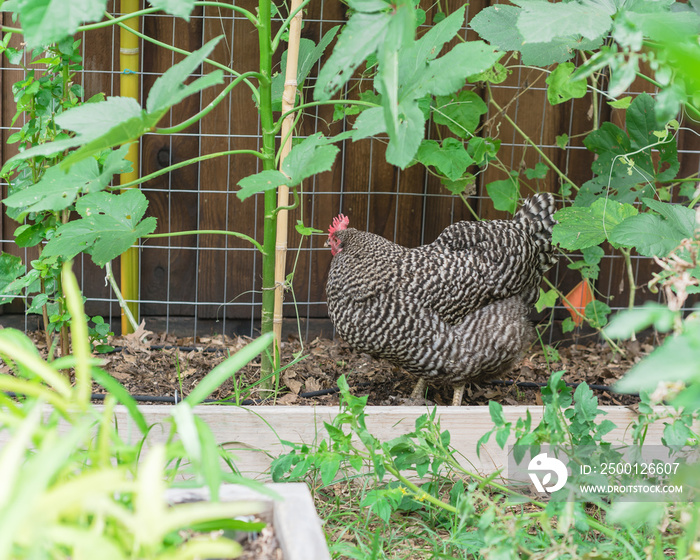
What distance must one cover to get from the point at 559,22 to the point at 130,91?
180cm

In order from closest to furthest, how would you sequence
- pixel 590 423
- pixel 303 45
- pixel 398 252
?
pixel 590 423 < pixel 303 45 < pixel 398 252

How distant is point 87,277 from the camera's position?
2.73 metres

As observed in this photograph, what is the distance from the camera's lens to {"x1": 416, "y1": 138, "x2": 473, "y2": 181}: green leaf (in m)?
2.28

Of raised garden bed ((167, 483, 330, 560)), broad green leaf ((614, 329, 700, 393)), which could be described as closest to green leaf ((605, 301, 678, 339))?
broad green leaf ((614, 329, 700, 393))

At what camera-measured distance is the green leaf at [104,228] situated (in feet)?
5.41

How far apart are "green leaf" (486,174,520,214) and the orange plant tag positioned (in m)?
0.47

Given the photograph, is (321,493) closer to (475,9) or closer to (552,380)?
(552,380)

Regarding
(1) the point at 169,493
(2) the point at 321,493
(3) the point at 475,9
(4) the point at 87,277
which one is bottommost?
(2) the point at 321,493

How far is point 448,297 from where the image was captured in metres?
2.16

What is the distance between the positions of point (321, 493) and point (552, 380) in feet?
2.54

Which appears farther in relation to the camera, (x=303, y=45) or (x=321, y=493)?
(x=303, y=45)

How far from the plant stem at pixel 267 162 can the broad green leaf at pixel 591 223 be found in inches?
34.4

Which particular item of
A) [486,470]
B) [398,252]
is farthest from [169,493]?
[398,252]

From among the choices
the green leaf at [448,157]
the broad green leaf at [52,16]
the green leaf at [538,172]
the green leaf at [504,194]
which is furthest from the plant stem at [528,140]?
the broad green leaf at [52,16]
